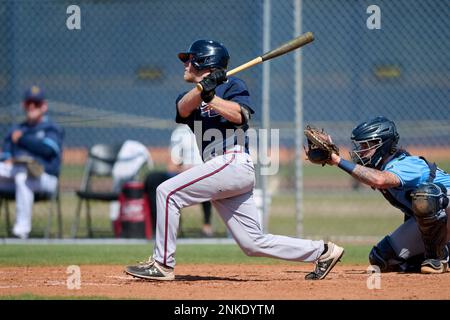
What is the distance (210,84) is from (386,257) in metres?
2.29

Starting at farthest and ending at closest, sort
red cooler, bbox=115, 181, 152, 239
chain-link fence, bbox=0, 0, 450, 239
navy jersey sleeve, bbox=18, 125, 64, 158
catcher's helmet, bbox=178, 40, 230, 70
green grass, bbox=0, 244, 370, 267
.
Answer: navy jersey sleeve, bbox=18, 125, 64, 158
chain-link fence, bbox=0, 0, 450, 239
red cooler, bbox=115, 181, 152, 239
green grass, bbox=0, 244, 370, 267
catcher's helmet, bbox=178, 40, 230, 70

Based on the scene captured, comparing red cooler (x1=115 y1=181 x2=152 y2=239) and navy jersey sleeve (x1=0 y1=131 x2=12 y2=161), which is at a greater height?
navy jersey sleeve (x1=0 y1=131 x2=12 y2=161)

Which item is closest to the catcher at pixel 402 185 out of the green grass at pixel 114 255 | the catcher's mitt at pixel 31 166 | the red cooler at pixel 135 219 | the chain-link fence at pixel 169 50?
the green grass at pixel 114 255

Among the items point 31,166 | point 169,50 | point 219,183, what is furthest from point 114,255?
point 169,50

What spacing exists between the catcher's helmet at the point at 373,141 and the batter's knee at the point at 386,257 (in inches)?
28.6

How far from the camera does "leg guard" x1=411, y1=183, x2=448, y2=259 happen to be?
6.38 m

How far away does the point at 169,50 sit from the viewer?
37.8ft

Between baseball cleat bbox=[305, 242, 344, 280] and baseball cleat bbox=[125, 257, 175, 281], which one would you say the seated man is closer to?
baseball cleat bbox=[125, 257, 175, 281]

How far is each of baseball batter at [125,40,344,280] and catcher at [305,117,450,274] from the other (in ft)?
1.96

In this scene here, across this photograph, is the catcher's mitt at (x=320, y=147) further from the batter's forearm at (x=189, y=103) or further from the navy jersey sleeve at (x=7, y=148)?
the navy jersey sleeve at (x=7, y=148)

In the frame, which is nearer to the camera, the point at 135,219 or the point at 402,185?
the point at 402,185

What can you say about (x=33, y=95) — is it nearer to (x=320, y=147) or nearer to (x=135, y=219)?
(x=135, y=219)

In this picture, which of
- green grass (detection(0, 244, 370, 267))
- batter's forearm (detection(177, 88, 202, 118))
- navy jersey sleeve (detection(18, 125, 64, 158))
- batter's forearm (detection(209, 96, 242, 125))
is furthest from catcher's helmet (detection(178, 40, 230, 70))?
navy jersey sleeve (detection(18, 125, 64, 158))

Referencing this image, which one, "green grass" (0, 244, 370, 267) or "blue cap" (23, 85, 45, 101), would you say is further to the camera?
"blue cap" (23, 85, 45, 101)
